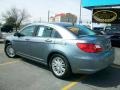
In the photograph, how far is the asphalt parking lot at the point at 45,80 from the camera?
545 centimetres

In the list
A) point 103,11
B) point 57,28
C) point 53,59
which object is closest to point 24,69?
point 53,59

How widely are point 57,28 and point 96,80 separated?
1.86 metres

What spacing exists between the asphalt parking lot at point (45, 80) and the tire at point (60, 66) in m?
0.16

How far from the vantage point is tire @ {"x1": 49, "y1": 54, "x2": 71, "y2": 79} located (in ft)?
19.1

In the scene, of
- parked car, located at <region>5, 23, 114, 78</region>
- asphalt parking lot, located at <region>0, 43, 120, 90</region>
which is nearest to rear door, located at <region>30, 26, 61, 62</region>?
parked car, located at <region>5, 23, 114, 78</region>

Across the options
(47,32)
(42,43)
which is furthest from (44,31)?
(42,43)

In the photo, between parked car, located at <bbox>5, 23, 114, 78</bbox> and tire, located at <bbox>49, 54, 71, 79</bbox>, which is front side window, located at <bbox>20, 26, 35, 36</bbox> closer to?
parked car, located at <bbox>5, 23, 114, 78</bbox>

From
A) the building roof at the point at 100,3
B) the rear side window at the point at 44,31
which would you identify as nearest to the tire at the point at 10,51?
the rear side window at the point at 44,31

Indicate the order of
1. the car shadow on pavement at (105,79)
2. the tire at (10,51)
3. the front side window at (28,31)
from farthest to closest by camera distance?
the tire at (10,51) → the front side window at (28,31) → the car shadow on pavement at (105,79)

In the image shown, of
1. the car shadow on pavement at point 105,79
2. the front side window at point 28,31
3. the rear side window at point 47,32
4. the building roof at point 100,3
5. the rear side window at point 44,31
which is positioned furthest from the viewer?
the building roof at point 100,3

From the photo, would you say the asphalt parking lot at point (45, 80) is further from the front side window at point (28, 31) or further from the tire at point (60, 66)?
the front side window at point (28, 31)

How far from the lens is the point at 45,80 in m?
5.95

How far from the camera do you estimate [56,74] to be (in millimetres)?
6164

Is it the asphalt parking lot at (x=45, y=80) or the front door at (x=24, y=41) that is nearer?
the asphalt parking lot at (x=45, y=80)
